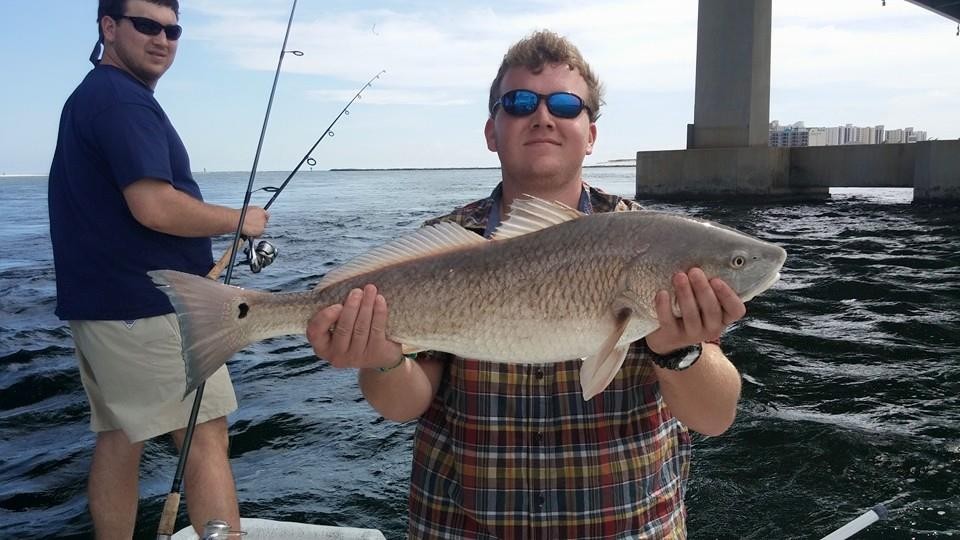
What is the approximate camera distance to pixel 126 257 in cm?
374

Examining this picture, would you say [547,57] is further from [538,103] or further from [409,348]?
[409,348]

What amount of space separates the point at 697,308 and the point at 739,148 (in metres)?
30.9

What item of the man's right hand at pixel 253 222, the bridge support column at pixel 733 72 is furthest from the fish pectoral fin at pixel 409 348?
the bridge support column at pixel 733 72

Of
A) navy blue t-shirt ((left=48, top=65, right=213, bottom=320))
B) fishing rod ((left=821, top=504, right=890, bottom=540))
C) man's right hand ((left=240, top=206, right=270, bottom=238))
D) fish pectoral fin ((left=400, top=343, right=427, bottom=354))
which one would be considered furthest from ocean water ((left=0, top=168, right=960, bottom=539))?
fish pectoral fin ((left=400, top=343, right=427, bottom=354))

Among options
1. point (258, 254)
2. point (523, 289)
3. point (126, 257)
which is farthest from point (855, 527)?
point (258, 254)

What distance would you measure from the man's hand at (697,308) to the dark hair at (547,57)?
84cm

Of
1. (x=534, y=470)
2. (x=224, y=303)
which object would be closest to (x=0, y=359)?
(x=224, y=303)

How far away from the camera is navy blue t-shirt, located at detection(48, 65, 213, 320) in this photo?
367 cm

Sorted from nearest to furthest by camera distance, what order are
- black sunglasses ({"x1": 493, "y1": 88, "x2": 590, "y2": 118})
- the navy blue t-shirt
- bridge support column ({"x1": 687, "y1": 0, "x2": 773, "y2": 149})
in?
black sunglasses ({"x1": 493, "y1": 88, "x2": 590, "y2": 118}) → the navy blue t-shirt → bridge support column ({"x1": 687, "y1": 0, "x2": 773, "y2": 149})

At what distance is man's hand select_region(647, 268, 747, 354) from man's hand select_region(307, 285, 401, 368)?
3.04 ft

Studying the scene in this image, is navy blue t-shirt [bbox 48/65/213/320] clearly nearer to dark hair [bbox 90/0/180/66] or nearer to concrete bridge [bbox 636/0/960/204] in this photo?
dark hair [bbox 90/0/180/66]

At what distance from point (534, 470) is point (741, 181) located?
30.6 metres

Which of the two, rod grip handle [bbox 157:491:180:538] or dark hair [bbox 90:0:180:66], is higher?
dark hair [bbox 90:0:180:66]

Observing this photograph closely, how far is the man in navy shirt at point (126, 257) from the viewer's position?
3.69m
